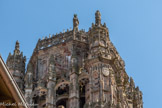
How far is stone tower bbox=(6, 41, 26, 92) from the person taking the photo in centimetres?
3959

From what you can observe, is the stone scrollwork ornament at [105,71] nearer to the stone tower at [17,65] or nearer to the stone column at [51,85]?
the stone column at [51,85]

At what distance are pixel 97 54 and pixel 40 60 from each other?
6.26 m

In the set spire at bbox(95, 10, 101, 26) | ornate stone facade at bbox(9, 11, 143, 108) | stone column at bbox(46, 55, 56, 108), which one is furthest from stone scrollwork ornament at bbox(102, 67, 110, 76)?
spire at bbox(95, 10, 101, 26)

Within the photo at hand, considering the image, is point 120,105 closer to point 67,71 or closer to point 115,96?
point 115,96

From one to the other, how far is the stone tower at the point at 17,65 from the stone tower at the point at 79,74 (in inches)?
33.0

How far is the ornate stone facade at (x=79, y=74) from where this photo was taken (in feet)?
112

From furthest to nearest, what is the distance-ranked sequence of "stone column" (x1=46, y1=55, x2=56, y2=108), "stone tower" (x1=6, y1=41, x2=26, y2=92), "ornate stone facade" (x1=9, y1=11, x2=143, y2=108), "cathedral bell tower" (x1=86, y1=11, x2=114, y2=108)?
"stone tower" (x1=6, y1=41, x2=26, y2=92) → "stone column" (x1=46, y1=55, x2=56, y2=108) → "ornate stone facade" (x1=9, y1=11, x2=143, y2=108) → "cathedral bell tower" (x1=86, y1=11, x2=114, y2=108)

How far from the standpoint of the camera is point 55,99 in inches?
1415

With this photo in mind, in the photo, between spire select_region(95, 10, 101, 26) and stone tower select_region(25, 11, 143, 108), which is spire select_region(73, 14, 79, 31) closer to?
stone tower select_region(25, 11, 143, 108)

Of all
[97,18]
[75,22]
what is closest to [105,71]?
[97,18]

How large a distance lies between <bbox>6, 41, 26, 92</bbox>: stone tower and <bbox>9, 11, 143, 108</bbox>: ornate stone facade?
0.78m

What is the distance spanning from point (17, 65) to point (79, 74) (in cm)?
621

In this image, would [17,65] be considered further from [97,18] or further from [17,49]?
[97,18]

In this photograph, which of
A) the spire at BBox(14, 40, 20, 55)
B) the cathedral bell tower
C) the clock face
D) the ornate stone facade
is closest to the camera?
the cathedral bell tower
